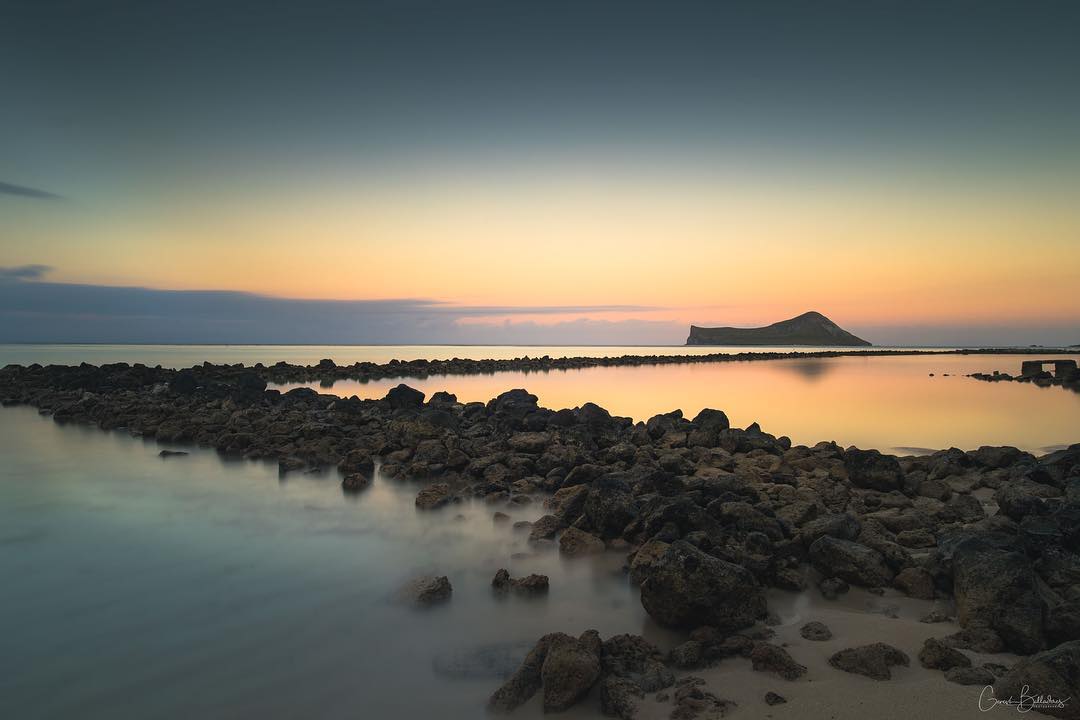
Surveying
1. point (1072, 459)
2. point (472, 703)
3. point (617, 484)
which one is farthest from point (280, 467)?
point (1072, 459)

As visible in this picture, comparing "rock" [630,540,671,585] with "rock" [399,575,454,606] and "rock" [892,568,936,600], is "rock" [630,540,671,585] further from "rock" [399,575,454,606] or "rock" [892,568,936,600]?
"rock" [892,568,936,600]

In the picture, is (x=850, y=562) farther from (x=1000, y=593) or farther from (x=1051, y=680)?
(x=1051, y=680)

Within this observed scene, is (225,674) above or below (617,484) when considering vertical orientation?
below

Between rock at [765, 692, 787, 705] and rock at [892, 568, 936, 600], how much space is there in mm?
2318

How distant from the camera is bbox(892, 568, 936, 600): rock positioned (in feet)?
16.5

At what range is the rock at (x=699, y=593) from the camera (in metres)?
4.46

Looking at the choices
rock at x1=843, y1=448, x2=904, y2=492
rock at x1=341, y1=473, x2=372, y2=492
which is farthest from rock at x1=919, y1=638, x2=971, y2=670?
rock at x1=341, y1=473, x2=372, y2=492

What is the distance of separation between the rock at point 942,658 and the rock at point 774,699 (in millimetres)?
1111

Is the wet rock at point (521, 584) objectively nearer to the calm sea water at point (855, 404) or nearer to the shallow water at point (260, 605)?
the shallow water at point (260, 605)

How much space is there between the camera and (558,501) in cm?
840

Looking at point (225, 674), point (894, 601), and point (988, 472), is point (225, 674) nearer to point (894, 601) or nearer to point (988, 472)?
point (894, 601)

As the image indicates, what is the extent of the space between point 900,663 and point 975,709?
21.6 inches

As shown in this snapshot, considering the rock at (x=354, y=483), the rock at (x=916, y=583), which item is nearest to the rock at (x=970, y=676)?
the rock at (x=916, y=583)

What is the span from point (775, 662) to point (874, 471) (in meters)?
5.67
